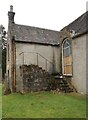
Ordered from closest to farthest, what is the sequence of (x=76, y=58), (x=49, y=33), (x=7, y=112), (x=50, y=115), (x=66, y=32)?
(x=50, y=115) < (x=7, y=112) < (x=76, y=58) < (x=66, y=32) < (x=49, y=33)

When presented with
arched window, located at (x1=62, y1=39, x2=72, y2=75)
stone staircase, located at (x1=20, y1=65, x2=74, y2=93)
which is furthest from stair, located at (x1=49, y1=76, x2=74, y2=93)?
arched window, located at (x1=62, y1=39, x2=72, y2=75)

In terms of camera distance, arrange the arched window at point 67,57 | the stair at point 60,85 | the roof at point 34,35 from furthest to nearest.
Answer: the roof at point 34,35
the arched window at point 67,57
the stair at point 60,85

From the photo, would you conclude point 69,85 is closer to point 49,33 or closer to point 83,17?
point 83,17

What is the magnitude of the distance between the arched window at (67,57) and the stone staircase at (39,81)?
43.5 inches

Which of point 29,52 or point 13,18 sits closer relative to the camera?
point 29,52

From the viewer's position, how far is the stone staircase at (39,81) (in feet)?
59.6

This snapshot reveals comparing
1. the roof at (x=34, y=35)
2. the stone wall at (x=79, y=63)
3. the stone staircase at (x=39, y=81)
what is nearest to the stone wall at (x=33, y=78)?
the stone staircase at (x=39, y=81)

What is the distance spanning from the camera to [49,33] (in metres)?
24.9

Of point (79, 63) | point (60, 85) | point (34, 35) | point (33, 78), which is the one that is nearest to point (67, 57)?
point (79, 63)

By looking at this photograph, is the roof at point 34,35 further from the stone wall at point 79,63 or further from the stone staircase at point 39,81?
the stone wall at point 79,63

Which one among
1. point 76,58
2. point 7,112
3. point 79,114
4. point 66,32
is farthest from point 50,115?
point 66,32

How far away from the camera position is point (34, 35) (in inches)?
891

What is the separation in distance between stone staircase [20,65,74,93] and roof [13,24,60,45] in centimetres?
373

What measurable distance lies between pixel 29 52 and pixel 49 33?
16.4 feet
